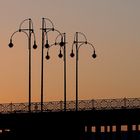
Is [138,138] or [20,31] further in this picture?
[138,138]

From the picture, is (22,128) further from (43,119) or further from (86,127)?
(86,127)

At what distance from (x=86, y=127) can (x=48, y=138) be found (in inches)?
475

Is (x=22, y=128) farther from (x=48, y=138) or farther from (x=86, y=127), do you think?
(x=86, y=127)

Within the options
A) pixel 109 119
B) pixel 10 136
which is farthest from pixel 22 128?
pixel 109 119

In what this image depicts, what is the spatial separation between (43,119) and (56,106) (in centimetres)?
207

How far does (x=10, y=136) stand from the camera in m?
139

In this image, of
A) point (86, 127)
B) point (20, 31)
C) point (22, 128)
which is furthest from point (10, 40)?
point (86, 127)

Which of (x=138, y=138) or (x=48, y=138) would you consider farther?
→ (x=138, y=138)

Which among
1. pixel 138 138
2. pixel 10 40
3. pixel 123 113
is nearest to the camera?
pixel 10 40

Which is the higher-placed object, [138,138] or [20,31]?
[20,31]

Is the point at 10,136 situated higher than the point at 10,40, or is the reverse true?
the point at 10,40

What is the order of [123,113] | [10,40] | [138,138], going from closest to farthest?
[10,40] < [123,113] < [138,138]

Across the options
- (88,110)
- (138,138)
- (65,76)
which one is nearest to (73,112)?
(88,110)

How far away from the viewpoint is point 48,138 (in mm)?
136625
